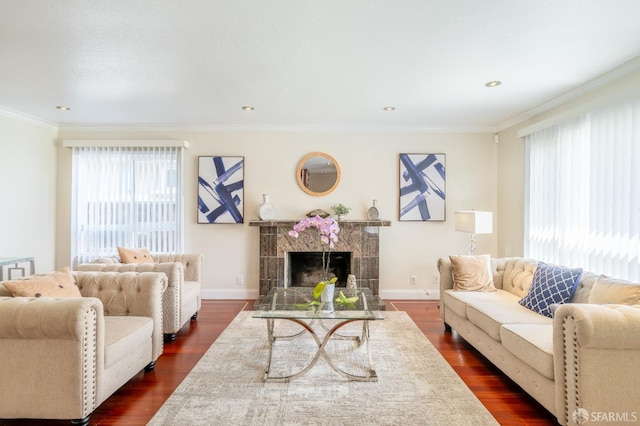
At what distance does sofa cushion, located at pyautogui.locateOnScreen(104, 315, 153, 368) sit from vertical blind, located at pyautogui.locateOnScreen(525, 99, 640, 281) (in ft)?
13.0

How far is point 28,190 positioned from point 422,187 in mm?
5502

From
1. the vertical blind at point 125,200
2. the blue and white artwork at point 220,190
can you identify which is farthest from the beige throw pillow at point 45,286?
the blue and white artwork at point 220,190

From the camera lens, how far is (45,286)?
251 centimetres

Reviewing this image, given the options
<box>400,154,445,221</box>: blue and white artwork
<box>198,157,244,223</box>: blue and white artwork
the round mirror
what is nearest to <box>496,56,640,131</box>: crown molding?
<box>400,154,445,221</box>: blue and white artwork

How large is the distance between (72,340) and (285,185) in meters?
3.53

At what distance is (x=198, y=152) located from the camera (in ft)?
17.2

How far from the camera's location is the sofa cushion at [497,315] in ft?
8.93

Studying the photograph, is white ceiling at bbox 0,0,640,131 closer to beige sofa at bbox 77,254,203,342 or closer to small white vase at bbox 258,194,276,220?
small white vase at bbox 258,194,276,220

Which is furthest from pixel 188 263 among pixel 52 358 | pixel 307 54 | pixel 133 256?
pixel 307 54

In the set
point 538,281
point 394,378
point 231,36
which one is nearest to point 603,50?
point 538,281

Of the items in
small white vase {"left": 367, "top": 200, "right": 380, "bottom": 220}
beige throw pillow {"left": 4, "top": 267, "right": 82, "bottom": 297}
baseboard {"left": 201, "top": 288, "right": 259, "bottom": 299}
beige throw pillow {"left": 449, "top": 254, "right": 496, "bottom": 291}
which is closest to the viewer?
beige throw pillow {"left": 4, "top": 267, "right": 82, "bottom": 297}

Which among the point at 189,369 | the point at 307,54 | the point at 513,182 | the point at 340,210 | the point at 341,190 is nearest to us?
the point at 307,54

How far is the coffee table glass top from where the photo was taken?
8.96ft

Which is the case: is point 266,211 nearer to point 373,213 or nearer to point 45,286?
point 373,213
